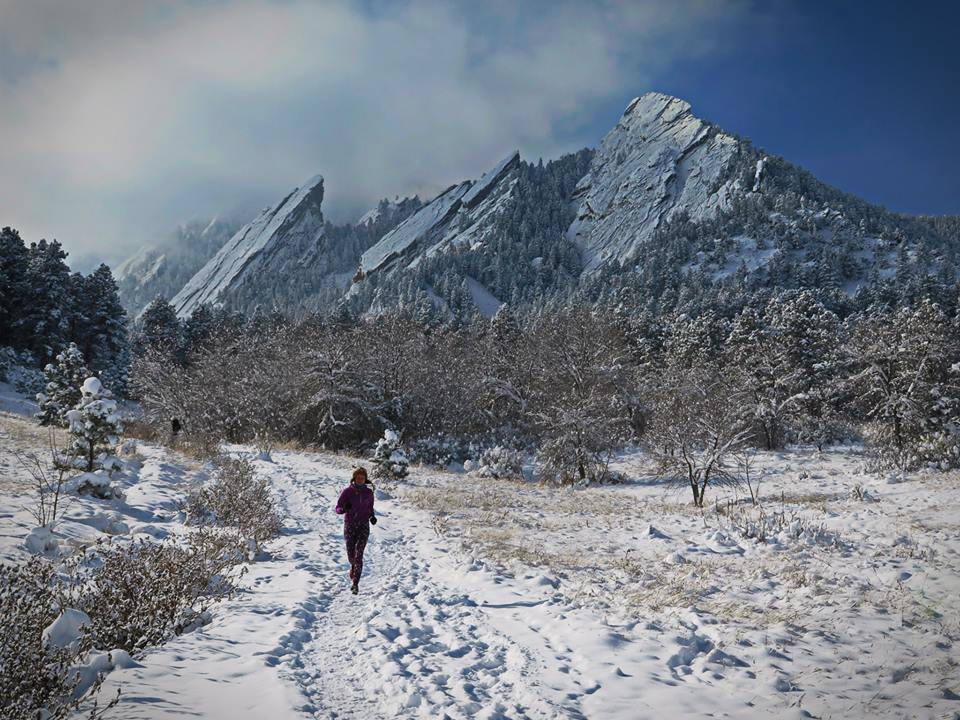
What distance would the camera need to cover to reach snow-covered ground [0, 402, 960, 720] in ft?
13.8

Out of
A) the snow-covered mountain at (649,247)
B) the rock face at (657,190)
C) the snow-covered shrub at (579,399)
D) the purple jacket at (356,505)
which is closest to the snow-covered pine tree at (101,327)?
the snow-covered shrub at (579,399)

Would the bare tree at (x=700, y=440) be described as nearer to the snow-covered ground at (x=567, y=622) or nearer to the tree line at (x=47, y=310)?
the snow-covered ground at (x=567, y=622)

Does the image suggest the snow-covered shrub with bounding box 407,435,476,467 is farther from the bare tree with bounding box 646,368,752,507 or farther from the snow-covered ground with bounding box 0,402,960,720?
the snow-covered ground with bounding box 0,402,960,720

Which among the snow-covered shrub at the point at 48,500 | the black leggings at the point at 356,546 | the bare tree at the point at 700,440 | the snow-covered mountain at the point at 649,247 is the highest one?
the snow-covered mountain at the point at 649,247

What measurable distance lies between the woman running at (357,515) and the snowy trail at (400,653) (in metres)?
0.51

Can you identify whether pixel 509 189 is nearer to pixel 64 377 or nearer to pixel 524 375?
pixel 524 375

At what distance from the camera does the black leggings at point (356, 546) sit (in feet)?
24.4

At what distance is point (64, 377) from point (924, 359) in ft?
151

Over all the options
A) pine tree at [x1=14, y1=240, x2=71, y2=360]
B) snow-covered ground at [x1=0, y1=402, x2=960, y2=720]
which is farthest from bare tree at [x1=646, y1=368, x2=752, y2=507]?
pine tree at [x1=14, y1=240, x2=71, y2=360]

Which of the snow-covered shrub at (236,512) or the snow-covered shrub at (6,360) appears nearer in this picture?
the snow-covered shrub at (236,512)

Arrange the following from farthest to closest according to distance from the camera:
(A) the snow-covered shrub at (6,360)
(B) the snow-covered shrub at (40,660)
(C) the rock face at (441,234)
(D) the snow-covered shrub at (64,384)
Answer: (C) the rock face at (441,234), (A) the snow-covered shrub at (6,360), (D) the snow-covered shrub at (64,384), (B) the snow-covered shrub at (40,660)

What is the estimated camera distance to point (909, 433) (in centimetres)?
2708

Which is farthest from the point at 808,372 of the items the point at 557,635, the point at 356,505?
the point at 356,505

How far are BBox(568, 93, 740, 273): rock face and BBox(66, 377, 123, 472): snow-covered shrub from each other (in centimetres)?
14472
